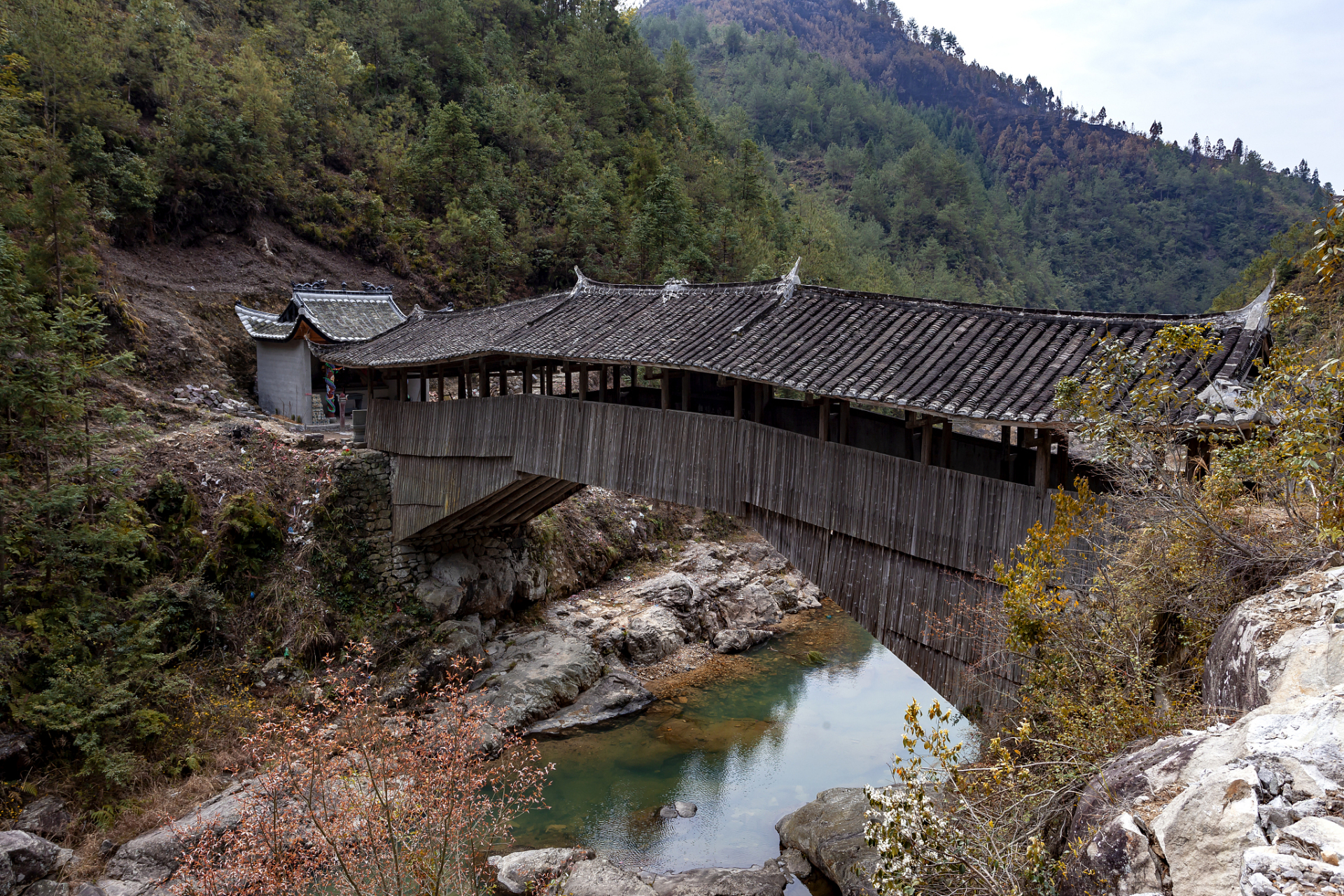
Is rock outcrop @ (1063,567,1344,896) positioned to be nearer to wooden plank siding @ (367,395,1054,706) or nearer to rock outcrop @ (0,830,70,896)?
wooden plank siding @ (367,395,1054,706)

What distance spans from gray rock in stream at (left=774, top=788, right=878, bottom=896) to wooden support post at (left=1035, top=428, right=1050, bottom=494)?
4.80 metres

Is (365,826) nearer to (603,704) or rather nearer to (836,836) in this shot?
(836,836)

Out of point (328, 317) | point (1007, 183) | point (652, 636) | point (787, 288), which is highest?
point (1007, 183)

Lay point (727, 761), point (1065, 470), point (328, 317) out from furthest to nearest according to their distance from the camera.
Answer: point (328, 317)
point (727, 761)
point (1065, 470)

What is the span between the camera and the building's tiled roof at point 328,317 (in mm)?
19266

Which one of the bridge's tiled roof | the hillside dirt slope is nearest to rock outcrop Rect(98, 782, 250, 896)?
the bridge's tiled roof

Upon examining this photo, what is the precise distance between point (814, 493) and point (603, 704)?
7.41m

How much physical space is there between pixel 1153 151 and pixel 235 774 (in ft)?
300

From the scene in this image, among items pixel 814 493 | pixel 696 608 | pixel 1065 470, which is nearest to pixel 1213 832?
pixel 1065 470

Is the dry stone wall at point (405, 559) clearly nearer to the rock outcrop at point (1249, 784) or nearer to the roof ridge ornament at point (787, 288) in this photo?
the roof ridge ornament at point (787, 288)

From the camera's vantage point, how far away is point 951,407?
24.8ft

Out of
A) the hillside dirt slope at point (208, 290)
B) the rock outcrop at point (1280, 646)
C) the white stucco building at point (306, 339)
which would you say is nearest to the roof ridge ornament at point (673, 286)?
the rock outcrop at point (1280, 646)

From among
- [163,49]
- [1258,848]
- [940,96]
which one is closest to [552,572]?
[1258,848]

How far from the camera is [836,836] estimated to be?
412 inches
